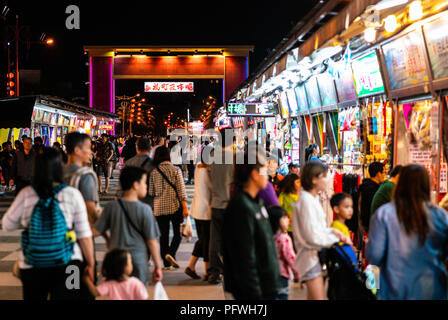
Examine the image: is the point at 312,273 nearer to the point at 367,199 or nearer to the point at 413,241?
the point at 413,241

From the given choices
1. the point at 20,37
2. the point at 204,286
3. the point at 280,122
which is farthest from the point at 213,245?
the point at 20,37

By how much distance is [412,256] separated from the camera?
395 cm

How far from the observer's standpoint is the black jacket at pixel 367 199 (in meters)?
7.59

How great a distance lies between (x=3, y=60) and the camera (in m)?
47.0

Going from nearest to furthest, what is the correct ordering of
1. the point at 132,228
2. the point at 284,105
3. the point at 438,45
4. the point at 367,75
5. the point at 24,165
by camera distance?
the point at 132,228 → the point at 438,45 → the point at 367,75 → the point at 24,165 → the point at 284,105

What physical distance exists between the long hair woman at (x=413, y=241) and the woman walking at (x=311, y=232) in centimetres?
86

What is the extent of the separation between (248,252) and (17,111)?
19.8 meters

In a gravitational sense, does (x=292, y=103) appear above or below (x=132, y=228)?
above

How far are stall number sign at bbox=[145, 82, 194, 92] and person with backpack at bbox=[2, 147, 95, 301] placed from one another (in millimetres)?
45547

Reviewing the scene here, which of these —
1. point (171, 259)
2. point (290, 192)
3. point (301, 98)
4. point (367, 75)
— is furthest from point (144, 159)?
point (301, 98)

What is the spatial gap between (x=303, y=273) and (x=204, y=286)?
272 cm

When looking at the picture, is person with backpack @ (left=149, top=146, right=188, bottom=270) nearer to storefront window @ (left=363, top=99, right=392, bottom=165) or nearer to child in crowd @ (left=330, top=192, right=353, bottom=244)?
child in crowd @ (left=330, top=192, right=353, bottom=244)

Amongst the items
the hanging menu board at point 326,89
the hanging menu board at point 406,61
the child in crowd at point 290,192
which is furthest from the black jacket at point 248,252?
the hanging menu board at point 326,89
